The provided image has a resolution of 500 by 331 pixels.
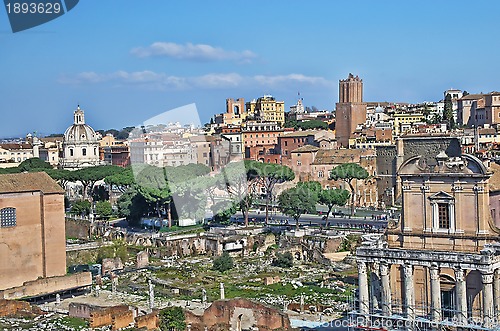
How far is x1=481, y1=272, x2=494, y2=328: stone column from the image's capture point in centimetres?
2655

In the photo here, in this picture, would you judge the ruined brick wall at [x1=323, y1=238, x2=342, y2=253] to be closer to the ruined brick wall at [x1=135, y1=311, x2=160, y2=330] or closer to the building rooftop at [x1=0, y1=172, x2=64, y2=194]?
the building rooftop at [x1=0, y1=172, x2=64, y2=194]

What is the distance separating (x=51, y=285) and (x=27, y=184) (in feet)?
20.3

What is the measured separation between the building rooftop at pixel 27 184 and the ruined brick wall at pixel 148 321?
14706 mm

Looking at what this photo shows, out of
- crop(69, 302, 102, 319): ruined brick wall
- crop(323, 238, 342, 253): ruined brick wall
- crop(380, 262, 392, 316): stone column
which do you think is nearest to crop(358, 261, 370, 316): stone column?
crop(380, 262, 392, 316): stone column

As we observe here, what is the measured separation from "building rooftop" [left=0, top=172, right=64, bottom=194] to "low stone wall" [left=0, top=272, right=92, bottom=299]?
17.4ft

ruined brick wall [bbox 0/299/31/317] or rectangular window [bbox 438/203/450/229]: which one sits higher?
rectangular window [bbox 438/203/450/229]

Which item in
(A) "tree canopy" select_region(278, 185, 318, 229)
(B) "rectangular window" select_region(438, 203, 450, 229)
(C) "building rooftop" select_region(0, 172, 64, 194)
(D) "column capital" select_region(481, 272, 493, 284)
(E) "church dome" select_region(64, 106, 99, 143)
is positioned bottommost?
(D) "column capital" select_region(481, 272, 493, 284)

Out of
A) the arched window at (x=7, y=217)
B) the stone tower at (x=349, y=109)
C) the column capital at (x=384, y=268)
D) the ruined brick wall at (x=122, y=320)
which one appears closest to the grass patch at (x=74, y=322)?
the ruined brick wall at (x=122, y=320)

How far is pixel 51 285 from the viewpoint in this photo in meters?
42.4

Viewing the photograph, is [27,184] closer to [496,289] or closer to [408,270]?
[408,270]

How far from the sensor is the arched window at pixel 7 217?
141ft

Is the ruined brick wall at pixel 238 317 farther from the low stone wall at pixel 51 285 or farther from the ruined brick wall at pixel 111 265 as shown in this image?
the ruined brick wall at pixel 111 265

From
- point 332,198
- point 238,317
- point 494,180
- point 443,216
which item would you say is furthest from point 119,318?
point 332,198

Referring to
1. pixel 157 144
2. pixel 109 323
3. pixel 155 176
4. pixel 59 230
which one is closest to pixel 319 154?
pixel 157 144
